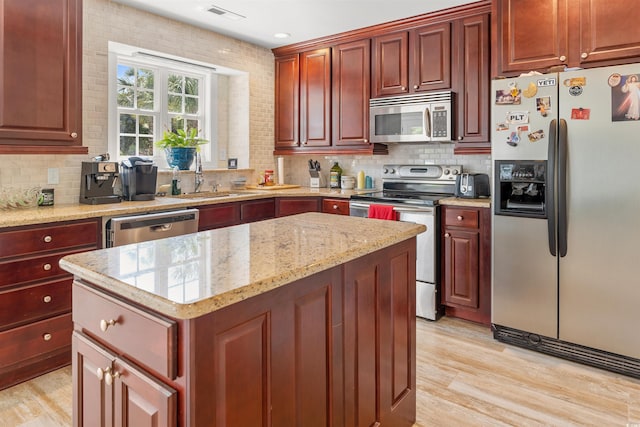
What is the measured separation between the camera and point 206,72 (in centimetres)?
434

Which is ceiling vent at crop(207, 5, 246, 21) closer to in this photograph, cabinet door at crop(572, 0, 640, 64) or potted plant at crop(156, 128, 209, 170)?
potted plant at crop(156, 128, 209, 170)

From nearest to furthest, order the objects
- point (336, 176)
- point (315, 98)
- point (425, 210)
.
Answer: point (425, 210) → point (315, 98) → point (336, 176)

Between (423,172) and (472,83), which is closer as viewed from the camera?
(472,83)

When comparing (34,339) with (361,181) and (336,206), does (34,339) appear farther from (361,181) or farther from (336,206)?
(361,181)

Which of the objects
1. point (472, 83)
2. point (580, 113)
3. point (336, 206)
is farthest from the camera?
point (336, 206)

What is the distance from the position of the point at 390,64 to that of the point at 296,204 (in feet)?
5.11

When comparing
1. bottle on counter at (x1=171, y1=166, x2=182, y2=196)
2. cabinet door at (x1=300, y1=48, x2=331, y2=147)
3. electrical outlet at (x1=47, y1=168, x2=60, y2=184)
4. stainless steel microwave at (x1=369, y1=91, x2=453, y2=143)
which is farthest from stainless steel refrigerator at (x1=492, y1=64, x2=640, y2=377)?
electrical outlet at (x1=47, y1=168, x2=60, y2=184)

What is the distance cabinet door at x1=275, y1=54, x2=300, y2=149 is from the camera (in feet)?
15.1

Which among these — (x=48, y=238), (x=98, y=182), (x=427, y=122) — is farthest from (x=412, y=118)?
(x=48, y=238)

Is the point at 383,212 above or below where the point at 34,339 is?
above

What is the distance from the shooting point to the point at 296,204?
409cm

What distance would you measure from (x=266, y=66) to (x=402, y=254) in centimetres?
346

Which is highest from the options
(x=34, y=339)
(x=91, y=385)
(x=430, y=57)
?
(x=430, y=57)

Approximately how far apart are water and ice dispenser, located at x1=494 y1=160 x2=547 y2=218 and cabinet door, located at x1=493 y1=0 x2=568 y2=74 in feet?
2.27
